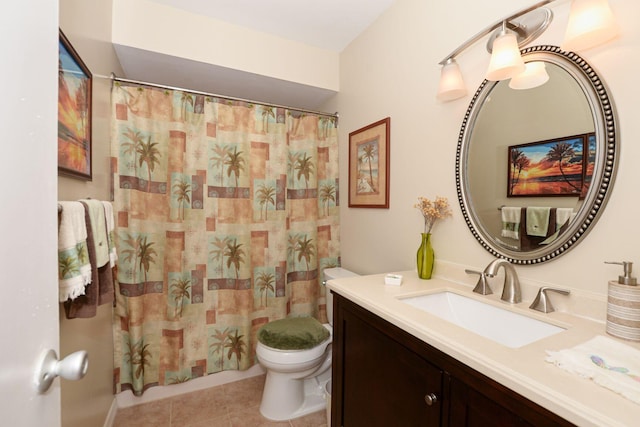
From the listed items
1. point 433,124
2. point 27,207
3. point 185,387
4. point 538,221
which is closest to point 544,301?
point 538,221

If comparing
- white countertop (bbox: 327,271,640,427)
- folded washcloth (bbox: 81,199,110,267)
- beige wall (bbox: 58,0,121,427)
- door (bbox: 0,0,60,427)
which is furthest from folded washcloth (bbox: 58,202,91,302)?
white countertop (bbox: 327,271,640,427)

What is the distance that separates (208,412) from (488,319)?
1.72 meters

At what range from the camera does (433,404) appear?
78 cm

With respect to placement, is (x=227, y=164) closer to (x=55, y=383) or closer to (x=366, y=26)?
(x=366, y=26)

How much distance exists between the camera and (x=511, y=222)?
43.8 inches

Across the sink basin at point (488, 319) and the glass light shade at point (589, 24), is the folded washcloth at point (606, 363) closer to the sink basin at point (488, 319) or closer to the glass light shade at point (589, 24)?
the sink basin at point (488, 319)

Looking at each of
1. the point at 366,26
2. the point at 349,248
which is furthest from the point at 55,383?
the point at 366,26

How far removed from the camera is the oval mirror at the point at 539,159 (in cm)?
89

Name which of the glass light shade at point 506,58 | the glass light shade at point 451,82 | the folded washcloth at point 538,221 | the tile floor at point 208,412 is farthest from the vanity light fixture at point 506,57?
the tile floor at point 208,412

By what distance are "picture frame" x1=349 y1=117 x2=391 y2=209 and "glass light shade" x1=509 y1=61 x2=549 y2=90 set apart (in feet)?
2.45

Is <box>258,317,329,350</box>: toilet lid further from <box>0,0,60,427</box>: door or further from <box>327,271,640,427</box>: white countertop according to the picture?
<box>0,0,60,427</box>: door

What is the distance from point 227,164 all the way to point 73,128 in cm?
95

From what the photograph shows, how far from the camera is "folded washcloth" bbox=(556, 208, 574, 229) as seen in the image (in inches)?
37.1

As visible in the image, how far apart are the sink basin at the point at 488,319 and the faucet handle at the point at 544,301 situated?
64 mm
